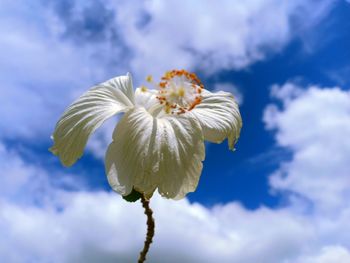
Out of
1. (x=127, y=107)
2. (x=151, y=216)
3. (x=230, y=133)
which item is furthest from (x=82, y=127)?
(x=230, y=133)

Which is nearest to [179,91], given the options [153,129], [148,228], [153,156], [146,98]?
[146,98]

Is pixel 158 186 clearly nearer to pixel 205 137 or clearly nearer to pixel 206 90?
pixel 205 137

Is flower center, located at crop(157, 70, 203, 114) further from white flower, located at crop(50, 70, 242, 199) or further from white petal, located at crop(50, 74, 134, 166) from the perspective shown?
white petal, located at crop(50, 74, 134, 166)

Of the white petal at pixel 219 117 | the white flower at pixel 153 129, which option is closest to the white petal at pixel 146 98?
the white flower at pixel 153 129

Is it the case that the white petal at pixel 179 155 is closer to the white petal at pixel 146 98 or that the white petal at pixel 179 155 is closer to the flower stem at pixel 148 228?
the flower stem at pixel 148 228

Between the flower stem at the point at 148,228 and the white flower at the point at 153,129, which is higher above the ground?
the white flower at the point at 153,129

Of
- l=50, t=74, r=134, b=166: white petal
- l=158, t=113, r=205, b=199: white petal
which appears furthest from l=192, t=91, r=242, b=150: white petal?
l=50, t=74, r=134, b=166: white petal
